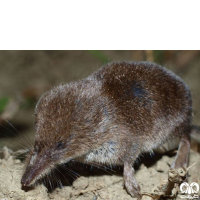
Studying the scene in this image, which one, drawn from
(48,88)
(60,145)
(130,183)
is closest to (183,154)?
(130,183)

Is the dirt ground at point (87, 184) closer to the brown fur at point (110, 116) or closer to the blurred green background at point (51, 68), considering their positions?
the brown fur at point (110, 116)

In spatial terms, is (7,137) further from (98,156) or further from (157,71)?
(157,71)

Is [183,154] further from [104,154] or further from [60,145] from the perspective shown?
[60,145]

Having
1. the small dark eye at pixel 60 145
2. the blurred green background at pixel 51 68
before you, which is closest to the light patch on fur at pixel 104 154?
the small dark eye at pixel 60 145
